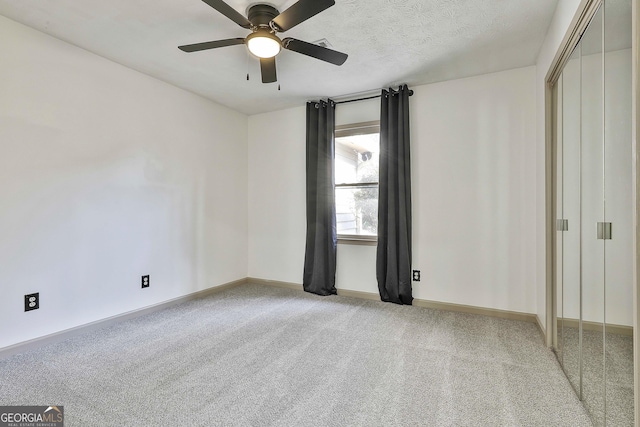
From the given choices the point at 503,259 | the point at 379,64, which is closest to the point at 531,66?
the point at 379,64

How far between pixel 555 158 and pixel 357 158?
212cm

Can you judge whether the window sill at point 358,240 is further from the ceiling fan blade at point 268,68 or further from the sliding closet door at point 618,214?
the sliding closet door at point 618,214

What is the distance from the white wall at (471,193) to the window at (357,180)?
0.17 metres

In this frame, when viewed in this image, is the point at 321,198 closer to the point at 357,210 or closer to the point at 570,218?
the point at 357,210

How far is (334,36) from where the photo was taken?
2.49 metres

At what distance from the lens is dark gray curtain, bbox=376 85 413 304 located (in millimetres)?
3432

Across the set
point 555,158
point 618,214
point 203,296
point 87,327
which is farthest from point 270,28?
point 203,296

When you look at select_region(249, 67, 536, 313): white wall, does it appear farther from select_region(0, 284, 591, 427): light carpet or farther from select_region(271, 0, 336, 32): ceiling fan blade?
select_region(271, 0, 336, 32): ceiling fan blade

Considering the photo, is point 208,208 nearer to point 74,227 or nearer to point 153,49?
point 74,227

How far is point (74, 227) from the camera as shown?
2645 millimetres

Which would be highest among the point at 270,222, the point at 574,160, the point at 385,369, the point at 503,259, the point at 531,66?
the point at 531,66

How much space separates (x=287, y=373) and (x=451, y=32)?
115 inches

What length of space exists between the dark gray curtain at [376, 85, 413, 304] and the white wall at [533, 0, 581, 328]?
122 cm

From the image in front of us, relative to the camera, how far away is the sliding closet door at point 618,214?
3.83ft
